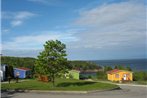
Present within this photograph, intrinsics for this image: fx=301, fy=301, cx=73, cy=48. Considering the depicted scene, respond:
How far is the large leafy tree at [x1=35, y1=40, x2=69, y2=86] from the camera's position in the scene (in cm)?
4028

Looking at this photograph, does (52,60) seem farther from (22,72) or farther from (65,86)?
(22,72)

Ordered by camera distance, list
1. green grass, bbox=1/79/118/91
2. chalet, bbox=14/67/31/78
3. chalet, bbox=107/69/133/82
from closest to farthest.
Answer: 1. green grass, bbox=1/79/118/91
2. chalet, bbox=107/69/133/82
3. chalet, bbox=14/67/31/78

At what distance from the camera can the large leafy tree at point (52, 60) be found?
40.3m

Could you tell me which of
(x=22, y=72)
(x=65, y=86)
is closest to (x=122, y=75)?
(x=22, y=72)

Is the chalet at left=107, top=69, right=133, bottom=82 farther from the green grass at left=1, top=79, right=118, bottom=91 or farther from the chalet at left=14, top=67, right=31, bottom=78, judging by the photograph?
the chalet at left=14, top=67, right=31, bottom=78

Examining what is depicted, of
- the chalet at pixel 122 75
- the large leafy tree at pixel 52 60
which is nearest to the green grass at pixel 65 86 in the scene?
the large leafy tree at pixel 52 60

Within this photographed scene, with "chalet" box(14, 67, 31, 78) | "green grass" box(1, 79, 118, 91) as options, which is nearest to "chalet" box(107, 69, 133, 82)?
"green grass" box(1, 79, 118, 91)

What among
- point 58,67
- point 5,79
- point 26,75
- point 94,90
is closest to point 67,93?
point 94,90

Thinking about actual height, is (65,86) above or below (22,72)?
below

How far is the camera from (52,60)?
40688mm

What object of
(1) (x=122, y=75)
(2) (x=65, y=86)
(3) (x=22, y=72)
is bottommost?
(2) (x=65, y=86)

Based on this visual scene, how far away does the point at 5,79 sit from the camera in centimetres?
5997

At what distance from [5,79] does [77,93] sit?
102 feet

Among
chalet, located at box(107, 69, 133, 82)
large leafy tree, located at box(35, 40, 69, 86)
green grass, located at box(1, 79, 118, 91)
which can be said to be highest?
large leafy tree, located at box(35, 40, 69, 86)
